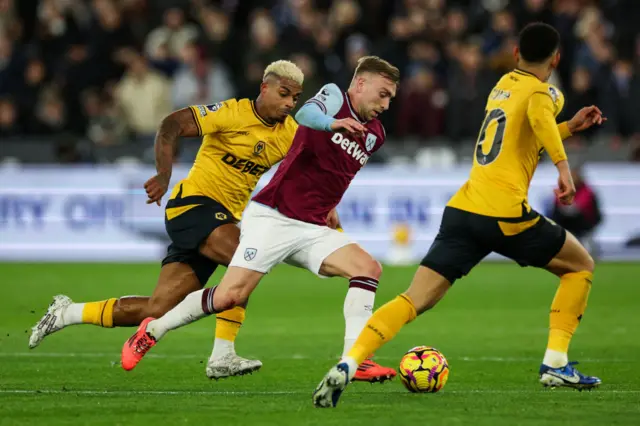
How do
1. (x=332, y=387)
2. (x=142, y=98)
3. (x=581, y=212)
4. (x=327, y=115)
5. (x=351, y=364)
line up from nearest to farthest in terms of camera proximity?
(x=332, y=387)
(x=351, y=364)
(x=327, y=115)
(x=581, y=212)
(x=142, y=98)

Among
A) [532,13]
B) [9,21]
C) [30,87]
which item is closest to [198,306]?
[532,13]

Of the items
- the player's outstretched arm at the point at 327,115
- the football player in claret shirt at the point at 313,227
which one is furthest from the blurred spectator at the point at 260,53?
A: the player's outstretched arm at the point at 327,115

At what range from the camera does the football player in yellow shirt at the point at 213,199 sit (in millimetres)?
9125

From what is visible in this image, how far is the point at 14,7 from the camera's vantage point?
2364cm

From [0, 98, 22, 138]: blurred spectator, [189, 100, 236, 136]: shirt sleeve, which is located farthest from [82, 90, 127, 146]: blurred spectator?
[189, 100, 236, 136]: shirt sleeve

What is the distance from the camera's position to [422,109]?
65.5 feet

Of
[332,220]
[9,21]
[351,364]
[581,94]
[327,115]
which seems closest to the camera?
[351,364]

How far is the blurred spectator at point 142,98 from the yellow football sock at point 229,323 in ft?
37.5

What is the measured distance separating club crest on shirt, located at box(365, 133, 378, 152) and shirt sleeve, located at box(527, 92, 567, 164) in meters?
1.14

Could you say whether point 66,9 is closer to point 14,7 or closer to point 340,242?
point 14,7

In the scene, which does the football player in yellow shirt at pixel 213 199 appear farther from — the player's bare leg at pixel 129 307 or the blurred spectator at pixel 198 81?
the blurred spectator at pixel 198 81

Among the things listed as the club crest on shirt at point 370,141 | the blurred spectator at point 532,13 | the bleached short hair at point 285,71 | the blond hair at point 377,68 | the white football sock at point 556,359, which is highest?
the blurred spectator at point 532,13

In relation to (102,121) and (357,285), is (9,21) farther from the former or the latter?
(357,285)

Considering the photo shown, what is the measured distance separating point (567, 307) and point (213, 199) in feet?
8.79
